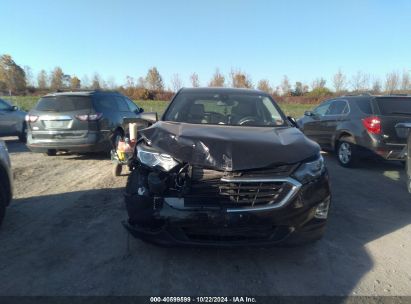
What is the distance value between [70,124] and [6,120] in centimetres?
507

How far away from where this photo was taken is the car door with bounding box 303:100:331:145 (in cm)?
973

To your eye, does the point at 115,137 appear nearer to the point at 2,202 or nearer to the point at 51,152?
the point at 51,152

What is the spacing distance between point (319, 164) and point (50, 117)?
674 cm

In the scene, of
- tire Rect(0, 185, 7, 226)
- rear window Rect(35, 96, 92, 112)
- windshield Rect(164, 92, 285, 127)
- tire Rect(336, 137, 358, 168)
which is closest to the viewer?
tire Rect(0, 185, 7, 226)

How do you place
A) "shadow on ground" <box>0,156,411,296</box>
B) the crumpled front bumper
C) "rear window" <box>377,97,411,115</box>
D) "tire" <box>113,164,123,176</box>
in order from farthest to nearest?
"rear window" <box>377,97,411,115</box>, "tire" <box>113,164,123,176</box>, the crumpled front bumper, "shadow on ground" <box>0,156,411,296</box>

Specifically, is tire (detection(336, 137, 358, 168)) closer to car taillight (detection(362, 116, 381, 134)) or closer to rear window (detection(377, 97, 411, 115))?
car taillight (detection(362, 116, 381, 134))

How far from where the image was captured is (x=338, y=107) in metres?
9.05

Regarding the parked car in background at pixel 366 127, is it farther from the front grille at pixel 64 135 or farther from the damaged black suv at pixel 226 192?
the front grille at pixel 64 135

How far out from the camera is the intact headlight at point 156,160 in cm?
339

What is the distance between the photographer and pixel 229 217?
3.14 m

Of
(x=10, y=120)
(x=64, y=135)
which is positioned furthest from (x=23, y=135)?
(x=64, y=135)

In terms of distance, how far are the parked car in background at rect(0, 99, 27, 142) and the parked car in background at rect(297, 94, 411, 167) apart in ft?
32.7

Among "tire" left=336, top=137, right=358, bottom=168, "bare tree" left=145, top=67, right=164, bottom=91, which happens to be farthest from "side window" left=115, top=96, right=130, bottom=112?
"bare tree" left=145, top=67, right=164, bottom=91

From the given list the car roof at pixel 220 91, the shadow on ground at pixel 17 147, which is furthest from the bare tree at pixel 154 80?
the car roof at pixel 220 91
